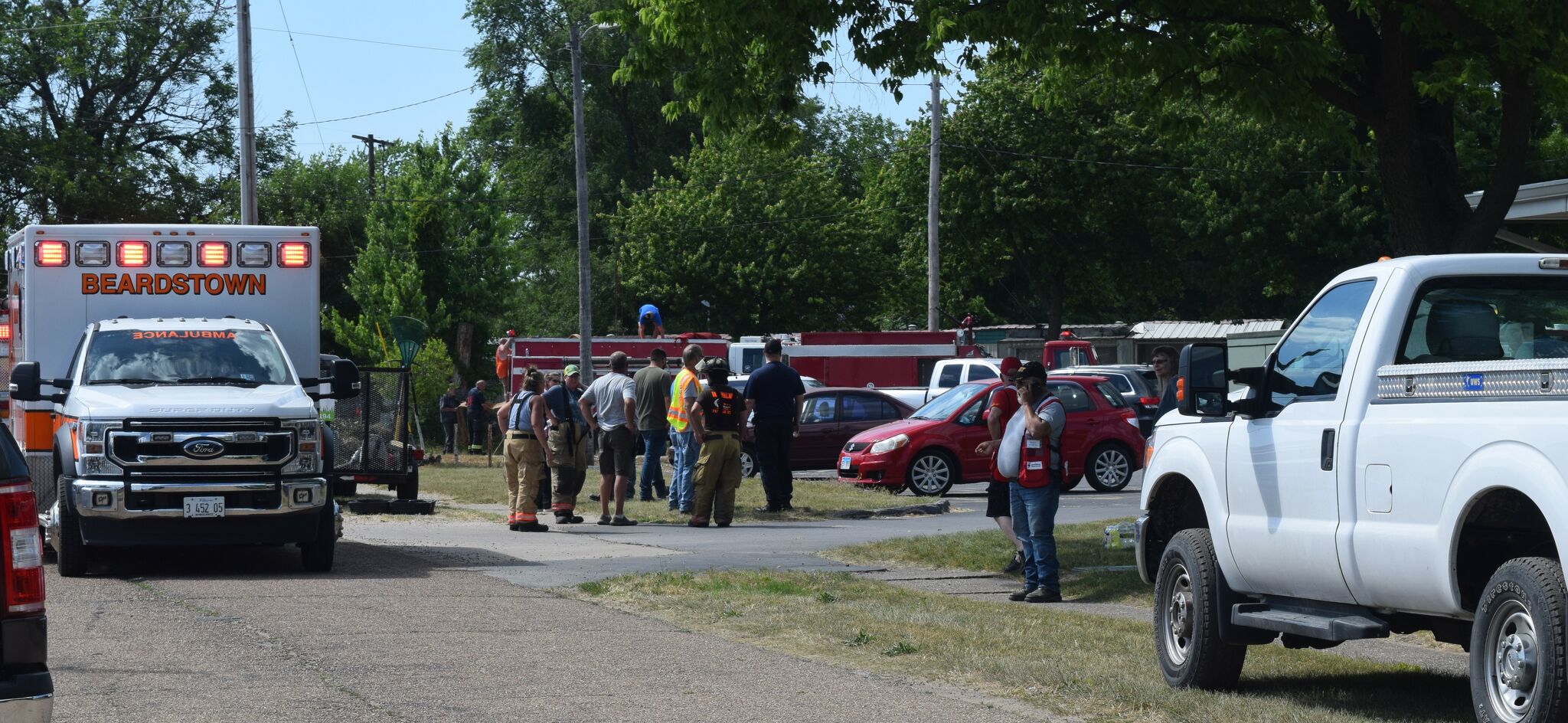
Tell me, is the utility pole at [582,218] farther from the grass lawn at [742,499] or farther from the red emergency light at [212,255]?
the red emergency light at [212,255]

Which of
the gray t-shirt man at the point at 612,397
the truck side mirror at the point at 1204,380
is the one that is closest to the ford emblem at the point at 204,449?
the gray t-shirt man at the point at 612,397

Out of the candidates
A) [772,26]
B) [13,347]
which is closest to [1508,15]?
[772,26]

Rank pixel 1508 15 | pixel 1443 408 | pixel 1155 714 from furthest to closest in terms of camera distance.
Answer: pixel 1508 15
pixel 1155 714
pixel 1443 408

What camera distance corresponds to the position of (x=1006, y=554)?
1423 centimetres

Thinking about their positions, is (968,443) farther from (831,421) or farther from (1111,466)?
(831,421)

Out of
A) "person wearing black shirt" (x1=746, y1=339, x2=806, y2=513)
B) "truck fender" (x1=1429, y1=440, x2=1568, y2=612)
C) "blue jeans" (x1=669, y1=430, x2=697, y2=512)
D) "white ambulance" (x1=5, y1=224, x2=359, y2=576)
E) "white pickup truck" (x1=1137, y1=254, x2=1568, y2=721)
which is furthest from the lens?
"person wearing black shirt" (x1=746, y1=339, x2=806, y2=513)

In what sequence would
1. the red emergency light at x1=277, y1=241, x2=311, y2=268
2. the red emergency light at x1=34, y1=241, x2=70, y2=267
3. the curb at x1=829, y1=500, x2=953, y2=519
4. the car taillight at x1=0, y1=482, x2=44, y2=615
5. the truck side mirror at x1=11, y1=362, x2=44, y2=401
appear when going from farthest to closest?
the curb at x1=829, y1=500, x2=953, y2=519 < the red emergency light at x1=277, y1=241, x2=311, y2=268 < the red emergency light at x1=34, y1=241, x2=70, y2=267 < the truck side mirror at x1=11, y1=362, x2=44, y2=401 < the car taillight at x1=0, y1=482, x2=44, y2=615

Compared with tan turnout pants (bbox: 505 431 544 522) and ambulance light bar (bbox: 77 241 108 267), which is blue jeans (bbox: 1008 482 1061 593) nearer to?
tan turnout pants (bbox: 505 431 544 522)

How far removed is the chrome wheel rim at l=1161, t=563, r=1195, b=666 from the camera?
829cm

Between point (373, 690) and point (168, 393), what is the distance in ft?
19.5

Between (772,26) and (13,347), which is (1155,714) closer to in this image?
(772,26)

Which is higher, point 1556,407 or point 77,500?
point 1556,407

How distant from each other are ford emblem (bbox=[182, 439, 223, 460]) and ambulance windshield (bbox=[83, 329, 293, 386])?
104 cm

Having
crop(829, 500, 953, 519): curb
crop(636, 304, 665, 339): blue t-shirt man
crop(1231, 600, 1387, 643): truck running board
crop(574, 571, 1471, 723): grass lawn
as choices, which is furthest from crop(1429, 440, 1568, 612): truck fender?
crop(636, 304, 665, 339): blue t-shirt man
